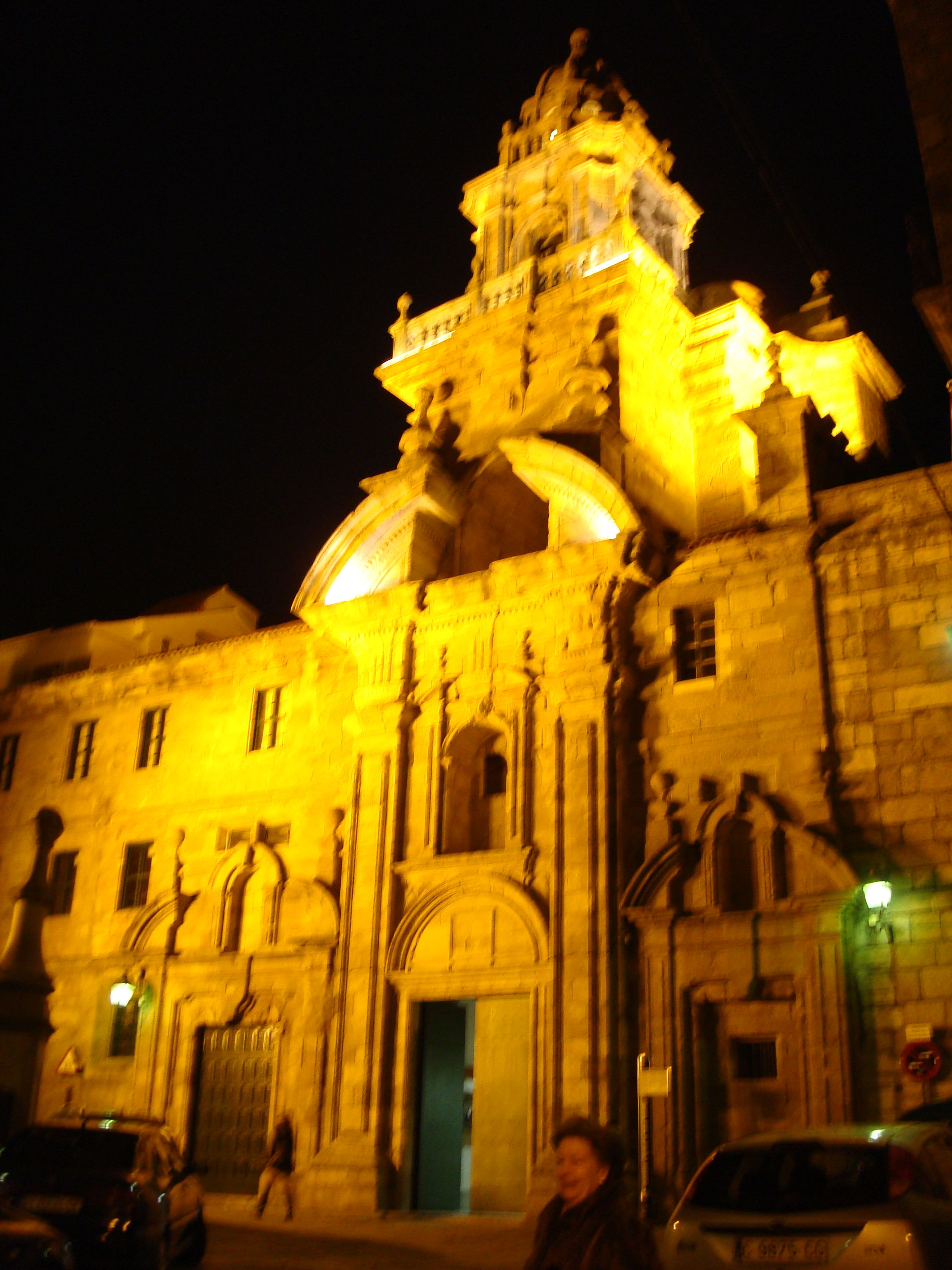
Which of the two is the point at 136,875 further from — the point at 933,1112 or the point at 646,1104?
the point at 933,1112

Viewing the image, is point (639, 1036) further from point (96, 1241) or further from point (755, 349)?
point (755, 349)

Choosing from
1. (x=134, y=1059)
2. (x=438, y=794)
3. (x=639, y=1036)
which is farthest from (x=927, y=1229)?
A: (x=134, y=1059)

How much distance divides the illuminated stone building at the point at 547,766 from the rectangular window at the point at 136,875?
94 millimetres

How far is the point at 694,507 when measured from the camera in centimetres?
2345

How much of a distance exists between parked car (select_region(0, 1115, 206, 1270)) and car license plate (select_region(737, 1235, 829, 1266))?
Answer: 5531mm

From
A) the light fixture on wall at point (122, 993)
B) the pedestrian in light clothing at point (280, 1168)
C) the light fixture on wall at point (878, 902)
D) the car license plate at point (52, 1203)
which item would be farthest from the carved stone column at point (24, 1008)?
the light fixture on wall at point (878, 902)

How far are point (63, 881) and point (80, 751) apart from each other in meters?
2.84

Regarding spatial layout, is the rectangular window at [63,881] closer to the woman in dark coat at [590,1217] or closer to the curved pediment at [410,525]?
the curved pediment at [410,525]

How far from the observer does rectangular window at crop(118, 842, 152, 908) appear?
956 inches

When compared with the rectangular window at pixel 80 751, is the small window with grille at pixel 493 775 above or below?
below

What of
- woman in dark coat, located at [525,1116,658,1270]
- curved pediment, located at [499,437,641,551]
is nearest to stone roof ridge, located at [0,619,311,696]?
curved pediment, located at [499,437,641,551]

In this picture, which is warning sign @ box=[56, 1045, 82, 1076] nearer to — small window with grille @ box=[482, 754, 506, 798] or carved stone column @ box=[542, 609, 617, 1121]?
small window with grille @ box=[482, 754, 506, 798]

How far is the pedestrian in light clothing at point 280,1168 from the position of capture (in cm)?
1817

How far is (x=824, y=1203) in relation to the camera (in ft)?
24.3
